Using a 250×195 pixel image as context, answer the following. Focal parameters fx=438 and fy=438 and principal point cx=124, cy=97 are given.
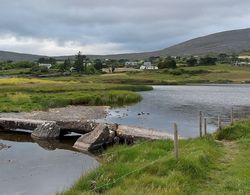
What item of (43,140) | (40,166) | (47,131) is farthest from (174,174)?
(47,131)

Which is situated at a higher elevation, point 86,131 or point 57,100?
point 86,131

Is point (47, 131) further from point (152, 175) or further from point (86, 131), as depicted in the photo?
point (152, 175)

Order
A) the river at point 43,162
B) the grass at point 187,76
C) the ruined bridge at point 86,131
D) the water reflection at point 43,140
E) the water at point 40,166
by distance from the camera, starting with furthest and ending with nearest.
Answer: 1. the grass at point 187,76
2. the water reflection at point 43,140
3. the ruined bridge at point 86,131
4. the river at point 43,162
5. the water at point 40,166

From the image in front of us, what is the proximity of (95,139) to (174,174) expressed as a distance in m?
14.2

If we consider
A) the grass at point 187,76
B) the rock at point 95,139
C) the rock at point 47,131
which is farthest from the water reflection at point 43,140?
the grass at point 187,76

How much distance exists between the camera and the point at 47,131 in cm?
3344

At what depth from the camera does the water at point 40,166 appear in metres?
18.6

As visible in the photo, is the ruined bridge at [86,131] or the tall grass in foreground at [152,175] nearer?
the tall grass in foreground at [152,175]

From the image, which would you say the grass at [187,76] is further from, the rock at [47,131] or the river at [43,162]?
the rock at [47,131]

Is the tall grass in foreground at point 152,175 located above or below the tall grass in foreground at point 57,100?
above

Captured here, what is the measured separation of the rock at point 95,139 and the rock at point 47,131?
3846mm

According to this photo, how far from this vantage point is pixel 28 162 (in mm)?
24297

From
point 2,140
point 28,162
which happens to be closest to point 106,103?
point 2,140

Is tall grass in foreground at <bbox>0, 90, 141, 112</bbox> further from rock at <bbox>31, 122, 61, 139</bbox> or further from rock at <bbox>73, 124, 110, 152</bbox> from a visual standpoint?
rock at <bbox>73, 124, 110, 152</bbox>
